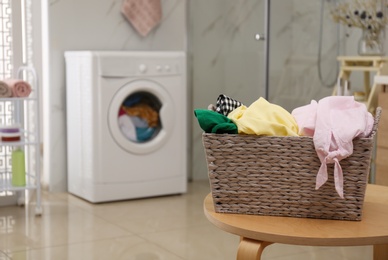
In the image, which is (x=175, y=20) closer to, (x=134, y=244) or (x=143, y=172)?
(x=143, y=172)

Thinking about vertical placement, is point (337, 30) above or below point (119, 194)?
above

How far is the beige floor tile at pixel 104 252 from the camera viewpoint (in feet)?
9.14

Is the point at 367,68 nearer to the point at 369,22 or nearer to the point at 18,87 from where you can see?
the point at 369,22

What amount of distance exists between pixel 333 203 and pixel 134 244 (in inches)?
64.9

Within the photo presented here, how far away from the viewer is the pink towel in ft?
13.8

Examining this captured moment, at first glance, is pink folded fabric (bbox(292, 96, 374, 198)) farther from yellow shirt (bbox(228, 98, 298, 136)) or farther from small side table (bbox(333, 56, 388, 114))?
small side table (bbox(333, 56, 388, 114))

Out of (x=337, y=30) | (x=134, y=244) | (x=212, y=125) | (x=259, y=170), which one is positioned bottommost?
(x=134, y=244)

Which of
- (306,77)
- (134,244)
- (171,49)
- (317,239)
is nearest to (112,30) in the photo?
(171,49)

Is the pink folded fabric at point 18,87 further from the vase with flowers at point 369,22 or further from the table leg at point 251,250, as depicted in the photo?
the table leg at point 251,250

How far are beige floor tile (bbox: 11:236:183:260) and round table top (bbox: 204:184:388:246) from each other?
1.27 meters

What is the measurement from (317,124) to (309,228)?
0.83 ft

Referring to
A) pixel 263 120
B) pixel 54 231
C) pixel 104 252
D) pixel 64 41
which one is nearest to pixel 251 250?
pixel 263 120

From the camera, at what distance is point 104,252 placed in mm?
2865

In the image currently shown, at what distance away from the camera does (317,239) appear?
1.37m
